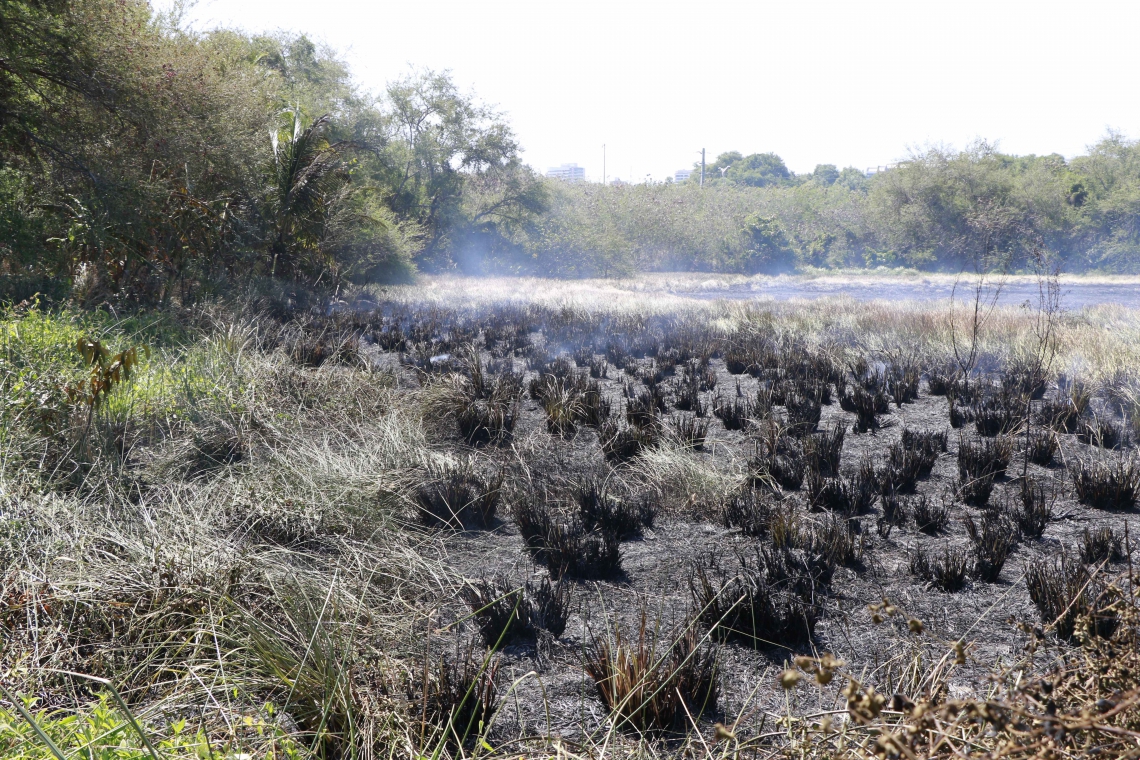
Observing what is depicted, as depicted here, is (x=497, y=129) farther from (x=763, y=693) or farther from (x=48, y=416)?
(x=763, y=693)

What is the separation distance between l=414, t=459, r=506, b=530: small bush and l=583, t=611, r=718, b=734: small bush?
174cm

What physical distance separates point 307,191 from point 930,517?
483 inches

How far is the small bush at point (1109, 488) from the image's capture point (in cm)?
452

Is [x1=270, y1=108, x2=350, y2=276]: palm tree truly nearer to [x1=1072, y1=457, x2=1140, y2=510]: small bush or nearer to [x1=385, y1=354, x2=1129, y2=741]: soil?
[x1=385, y1=354, x2=1129, y2=741]: soil

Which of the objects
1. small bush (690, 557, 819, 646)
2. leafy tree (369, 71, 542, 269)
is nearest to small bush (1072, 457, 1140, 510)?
small bush (690, 557, 819, 646)

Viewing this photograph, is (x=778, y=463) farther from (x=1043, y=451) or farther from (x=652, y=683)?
(x=652, y=683)

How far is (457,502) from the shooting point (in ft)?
14.5

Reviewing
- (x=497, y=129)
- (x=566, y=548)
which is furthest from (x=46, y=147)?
(x=497, y=129)

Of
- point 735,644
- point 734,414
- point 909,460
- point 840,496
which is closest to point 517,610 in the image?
point 735,644

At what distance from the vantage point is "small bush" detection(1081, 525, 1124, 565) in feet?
11.9

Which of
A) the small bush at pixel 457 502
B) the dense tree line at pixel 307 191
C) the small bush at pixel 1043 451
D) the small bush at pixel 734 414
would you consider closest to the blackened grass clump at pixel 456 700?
the small bush at pixel 457 502

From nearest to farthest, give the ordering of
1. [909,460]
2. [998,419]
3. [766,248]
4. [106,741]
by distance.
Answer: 1. [106,741]
2. [909,460]
3. [998,419]
4. [766,248]

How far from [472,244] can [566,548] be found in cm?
3612

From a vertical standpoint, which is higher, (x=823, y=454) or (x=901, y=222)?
(x=901, y=222)
